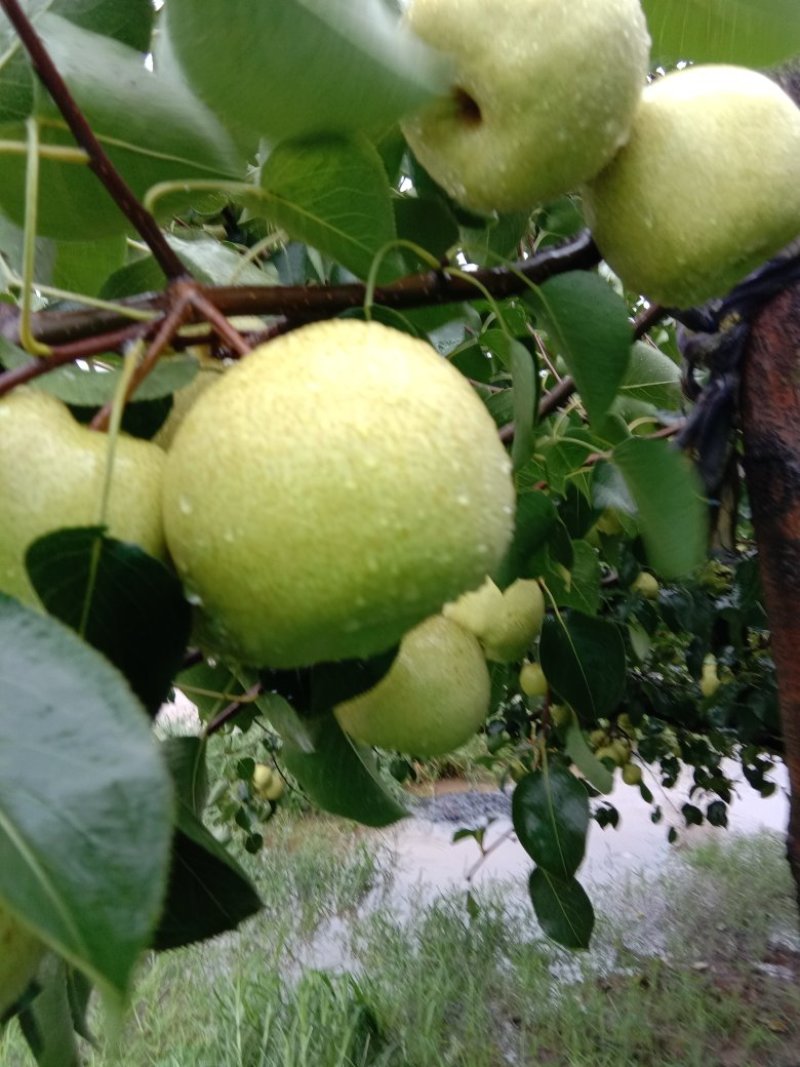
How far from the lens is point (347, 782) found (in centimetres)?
71

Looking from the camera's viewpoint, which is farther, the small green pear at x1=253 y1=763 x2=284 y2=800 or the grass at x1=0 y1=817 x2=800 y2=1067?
the grass at x1=0 y1=817 x2=800 y2=1067

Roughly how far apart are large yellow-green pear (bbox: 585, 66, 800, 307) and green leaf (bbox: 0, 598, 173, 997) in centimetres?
42

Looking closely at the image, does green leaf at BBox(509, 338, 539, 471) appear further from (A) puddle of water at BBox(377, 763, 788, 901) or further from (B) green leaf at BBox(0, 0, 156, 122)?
(A) puddle of water at BBox(377, 763, 788, 901)

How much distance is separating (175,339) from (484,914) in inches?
115

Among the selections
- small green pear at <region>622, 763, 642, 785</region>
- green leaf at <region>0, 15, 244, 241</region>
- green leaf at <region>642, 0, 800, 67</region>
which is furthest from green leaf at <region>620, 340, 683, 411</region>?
small green pear at <region>622, 763, 642, 785</region>

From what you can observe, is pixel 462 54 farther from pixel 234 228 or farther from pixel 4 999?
pixel 234 228

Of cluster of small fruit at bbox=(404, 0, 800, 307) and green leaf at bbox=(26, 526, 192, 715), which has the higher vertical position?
cluster of small fruit at bbox=(404, 0, 800, 307)

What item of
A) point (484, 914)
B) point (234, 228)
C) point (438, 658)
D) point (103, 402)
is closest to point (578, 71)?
point (103, 402)

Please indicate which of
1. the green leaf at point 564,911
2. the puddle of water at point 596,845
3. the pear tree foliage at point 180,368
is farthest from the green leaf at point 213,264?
the puddle of water at point 596,845

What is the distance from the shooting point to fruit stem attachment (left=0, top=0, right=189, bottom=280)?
1.27ft

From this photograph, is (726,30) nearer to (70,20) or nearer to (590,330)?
(590,330)

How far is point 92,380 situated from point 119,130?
6.0 inches

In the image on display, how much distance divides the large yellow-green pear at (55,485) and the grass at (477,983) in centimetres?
182

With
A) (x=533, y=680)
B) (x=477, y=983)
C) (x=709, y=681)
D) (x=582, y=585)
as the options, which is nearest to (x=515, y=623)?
(x=582, y=585)
